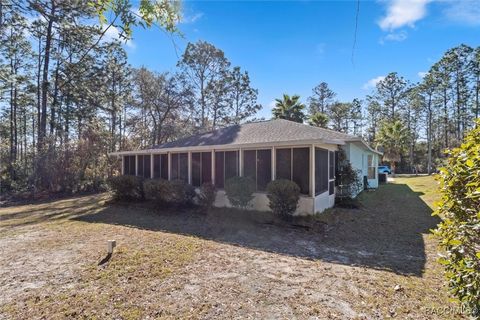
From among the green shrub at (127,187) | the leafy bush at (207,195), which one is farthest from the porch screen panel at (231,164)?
the green shrub at (127,187)

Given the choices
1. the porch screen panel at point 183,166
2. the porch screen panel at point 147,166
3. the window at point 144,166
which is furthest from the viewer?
the window at point 144,166

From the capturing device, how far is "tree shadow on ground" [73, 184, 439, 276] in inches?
201

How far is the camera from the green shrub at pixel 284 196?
25.1ft

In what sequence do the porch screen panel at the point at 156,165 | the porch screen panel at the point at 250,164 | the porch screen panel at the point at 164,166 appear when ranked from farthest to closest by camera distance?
1. the porch screen panel at the point at 156,165
2. the porch screen panel at the point at 164,166
3. the porch screen panel at the point at 250,164

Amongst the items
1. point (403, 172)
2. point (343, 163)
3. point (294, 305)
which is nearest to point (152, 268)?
point (294, 305)

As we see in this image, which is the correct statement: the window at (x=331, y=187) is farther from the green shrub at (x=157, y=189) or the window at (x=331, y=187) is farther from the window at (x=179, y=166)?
the green shrub at (x=157, y=189)

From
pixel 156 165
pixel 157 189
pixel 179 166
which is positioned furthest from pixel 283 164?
pixel 156 165

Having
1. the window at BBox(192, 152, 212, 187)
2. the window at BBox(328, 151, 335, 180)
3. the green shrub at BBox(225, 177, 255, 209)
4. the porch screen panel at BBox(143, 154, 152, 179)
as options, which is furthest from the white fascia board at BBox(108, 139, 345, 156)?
the green shrub at BBox(225, 177, 255, 209)

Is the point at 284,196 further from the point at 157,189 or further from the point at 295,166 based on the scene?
the point at 157,189

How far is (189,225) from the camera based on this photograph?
775 cm

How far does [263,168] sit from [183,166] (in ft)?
13.8

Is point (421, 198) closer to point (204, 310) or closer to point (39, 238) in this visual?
point (204, 310)

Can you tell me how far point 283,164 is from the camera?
8.57 metres

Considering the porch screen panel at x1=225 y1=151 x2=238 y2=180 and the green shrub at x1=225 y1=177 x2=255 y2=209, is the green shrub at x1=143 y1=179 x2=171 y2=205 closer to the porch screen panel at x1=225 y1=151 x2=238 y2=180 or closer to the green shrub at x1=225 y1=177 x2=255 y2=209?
the porch screen panel at x1=225 y1=151 x2=238 y2=180
